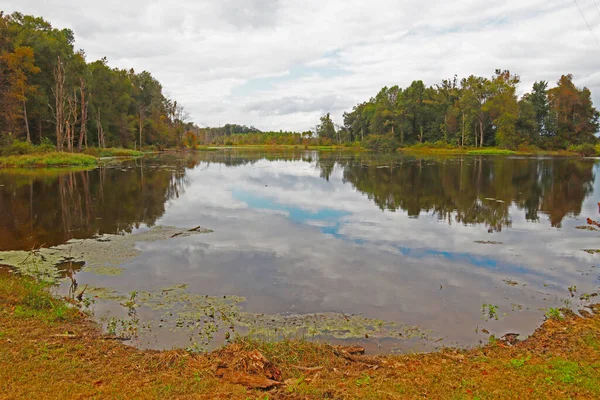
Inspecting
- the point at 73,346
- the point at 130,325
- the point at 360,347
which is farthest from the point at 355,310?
the point at 73,346

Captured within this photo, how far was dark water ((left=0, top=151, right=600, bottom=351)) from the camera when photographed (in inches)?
308

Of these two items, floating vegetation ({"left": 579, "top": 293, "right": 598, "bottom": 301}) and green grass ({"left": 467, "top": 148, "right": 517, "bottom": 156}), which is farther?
green grass ({"left": 467, "top": 148, "right": 517, "bottom": 156})

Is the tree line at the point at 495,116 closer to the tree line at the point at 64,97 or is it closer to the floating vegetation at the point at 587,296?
the tree line at the point at 64,97

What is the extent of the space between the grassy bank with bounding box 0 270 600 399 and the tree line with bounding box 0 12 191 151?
39438 millimetres

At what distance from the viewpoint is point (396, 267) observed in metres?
9.96

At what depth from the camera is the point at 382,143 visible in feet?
303

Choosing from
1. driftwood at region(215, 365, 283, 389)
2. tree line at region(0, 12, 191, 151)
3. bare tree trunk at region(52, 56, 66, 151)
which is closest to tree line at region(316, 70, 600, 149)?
tree line at region(0, 12, 191, 151)

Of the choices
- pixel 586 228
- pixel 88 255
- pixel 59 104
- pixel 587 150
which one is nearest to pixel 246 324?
pixel 88 255

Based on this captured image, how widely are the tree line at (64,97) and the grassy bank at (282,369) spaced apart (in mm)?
39438

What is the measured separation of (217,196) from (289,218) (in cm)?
708

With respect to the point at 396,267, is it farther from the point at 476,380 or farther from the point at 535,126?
the point at 535,126

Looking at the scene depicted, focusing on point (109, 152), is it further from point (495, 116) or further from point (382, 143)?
point (495, 116)

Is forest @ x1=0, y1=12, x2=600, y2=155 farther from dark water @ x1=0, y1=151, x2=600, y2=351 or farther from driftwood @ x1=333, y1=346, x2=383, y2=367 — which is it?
driftwood @ x1=333, y1=346, x2=383, y2=367

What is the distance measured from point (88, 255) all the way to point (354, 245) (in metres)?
7.14
